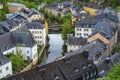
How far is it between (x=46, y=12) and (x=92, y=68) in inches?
1840

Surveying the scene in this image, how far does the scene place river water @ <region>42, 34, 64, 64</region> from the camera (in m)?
57.2

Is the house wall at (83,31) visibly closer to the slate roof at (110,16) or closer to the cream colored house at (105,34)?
the cream colored house at (105,34)

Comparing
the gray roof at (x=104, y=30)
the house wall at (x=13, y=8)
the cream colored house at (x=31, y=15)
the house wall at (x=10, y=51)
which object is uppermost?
the gray roof at (x=104, y=30)

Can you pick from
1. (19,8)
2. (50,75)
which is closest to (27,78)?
(50,75)

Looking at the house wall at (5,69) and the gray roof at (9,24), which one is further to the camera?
the gray roof at (9,24)

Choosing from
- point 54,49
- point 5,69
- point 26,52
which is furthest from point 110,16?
point 5,69

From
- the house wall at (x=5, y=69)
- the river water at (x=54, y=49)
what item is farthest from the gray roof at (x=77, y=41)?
the house wall at (x=5, y=69)

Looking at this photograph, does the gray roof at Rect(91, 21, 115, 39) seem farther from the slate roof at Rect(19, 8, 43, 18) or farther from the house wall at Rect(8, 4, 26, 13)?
the house wall at Rect(8, 4, 26, 13)

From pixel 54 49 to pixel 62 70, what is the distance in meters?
23.0

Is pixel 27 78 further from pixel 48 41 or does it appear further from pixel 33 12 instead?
pixel 33 12

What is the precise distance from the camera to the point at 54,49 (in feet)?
202

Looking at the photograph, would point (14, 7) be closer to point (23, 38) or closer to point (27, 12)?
point (27, 12)

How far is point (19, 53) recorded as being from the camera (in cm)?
5175

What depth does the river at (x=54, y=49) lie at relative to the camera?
57.1 metres
